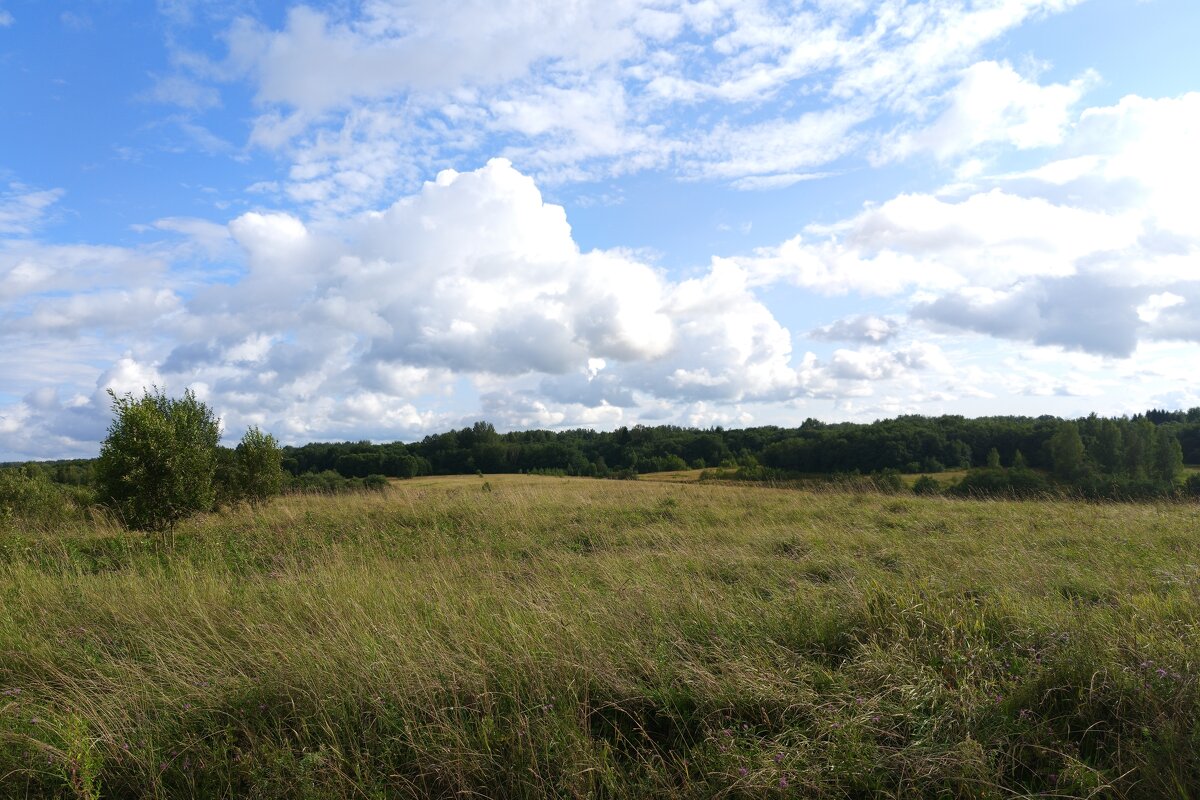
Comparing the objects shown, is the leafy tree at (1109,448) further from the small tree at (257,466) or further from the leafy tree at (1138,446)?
the small tree at (257,466)

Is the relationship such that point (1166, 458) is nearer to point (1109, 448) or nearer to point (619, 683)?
point (1109, 448)

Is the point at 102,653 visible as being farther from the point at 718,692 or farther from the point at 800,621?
the point at 800,621

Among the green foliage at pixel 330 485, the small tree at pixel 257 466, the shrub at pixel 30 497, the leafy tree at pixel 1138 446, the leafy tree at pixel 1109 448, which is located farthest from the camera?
the leafy tree at pixel 1109 448

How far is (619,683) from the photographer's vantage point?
3.96 meters

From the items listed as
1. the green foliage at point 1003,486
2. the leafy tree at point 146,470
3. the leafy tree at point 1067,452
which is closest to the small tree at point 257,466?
the leafy tree at point 146,470

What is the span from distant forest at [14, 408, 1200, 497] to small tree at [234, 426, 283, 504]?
4.80ft

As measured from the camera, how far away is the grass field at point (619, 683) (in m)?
3.26

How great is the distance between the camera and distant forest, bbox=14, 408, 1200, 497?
33781 millimetres

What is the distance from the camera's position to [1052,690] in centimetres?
362

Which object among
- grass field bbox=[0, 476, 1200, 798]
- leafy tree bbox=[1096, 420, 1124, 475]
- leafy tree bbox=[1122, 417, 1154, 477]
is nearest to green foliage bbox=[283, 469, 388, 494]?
grass field bbox=[0, 476, 1200, 798]


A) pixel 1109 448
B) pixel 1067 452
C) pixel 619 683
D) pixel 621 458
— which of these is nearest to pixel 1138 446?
pixel 1109 448

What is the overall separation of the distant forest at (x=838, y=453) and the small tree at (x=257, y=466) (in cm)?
146

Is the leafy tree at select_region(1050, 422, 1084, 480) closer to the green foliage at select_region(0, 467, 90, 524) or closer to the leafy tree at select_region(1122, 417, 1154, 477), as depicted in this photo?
the leafy tree at select_region(1122, 417, 1154, 477)

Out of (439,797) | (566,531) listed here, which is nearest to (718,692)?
(439,797)
